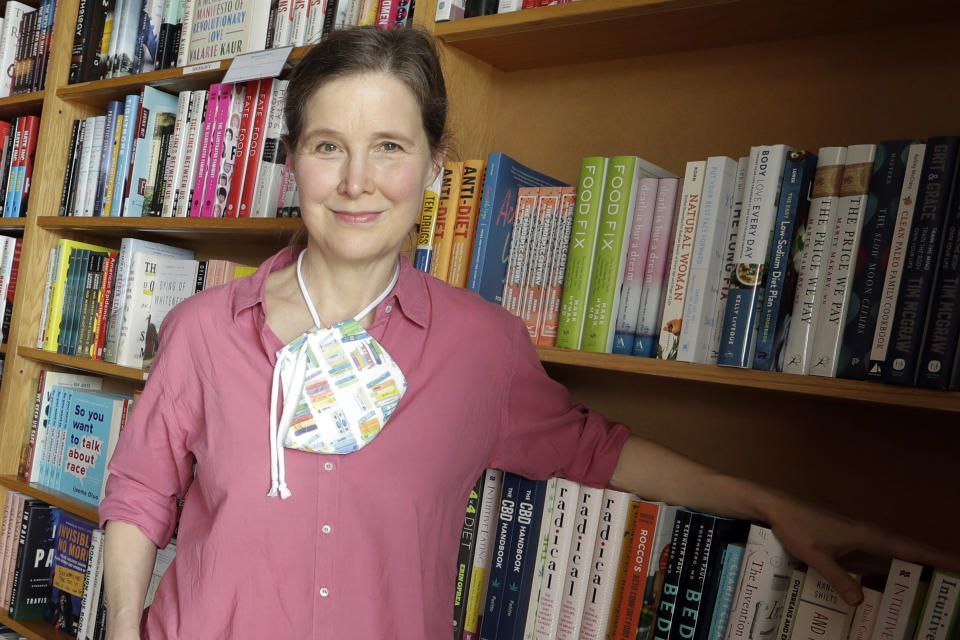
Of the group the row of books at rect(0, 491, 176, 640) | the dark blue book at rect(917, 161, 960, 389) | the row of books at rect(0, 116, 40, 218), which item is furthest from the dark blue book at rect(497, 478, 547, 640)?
the row of books at rect(0, 116, 40, 218)

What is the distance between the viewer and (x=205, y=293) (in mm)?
1121

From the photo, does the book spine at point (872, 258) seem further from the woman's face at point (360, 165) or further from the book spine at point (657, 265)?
the woman's face at point (360, 165)

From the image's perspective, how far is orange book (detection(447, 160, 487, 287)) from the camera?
48.8 inches

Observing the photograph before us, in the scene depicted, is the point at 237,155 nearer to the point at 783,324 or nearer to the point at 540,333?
the point at 540,333

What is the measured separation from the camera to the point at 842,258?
35.5 inches

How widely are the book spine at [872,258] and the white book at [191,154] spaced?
1.32 metres

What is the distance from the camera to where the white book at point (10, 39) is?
222 centimetres

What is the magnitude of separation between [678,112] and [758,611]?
766 millimetres

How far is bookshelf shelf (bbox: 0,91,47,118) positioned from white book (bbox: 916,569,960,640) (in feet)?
7.04

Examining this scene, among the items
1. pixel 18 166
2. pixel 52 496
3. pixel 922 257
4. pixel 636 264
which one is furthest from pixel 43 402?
pixel 922 257

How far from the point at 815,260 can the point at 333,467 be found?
0.61 metres

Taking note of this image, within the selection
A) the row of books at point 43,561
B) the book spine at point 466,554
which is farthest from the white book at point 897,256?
the row of books at point 43,561

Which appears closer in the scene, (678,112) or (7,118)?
(678,112)

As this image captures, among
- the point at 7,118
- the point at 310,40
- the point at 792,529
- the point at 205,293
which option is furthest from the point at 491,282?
the point at 7,118
